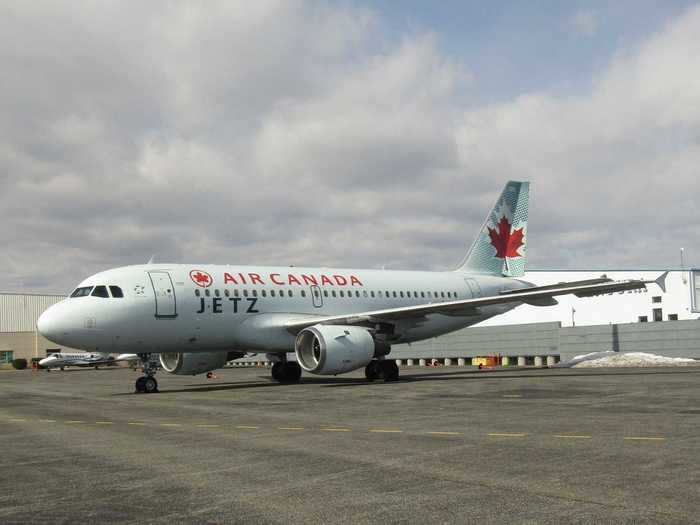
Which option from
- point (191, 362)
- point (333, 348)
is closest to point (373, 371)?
point (333, 348)

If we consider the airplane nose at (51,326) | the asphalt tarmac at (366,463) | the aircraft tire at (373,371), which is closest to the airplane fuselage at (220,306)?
the airplane nose at (51,326)

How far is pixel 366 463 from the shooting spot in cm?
932

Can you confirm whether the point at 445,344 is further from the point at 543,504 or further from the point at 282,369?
the point at 543,504

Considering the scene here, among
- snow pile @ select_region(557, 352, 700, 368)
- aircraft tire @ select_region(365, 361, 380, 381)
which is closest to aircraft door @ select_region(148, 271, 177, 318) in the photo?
aircraft tire @ select_region(365, 361, 380, 381)

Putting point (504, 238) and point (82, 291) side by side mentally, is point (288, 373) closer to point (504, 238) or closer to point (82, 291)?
point (82, 291)

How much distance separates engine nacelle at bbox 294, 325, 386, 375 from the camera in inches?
1040

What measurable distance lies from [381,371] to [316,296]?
4.23 metres

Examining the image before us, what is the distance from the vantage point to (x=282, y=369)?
31938 mm

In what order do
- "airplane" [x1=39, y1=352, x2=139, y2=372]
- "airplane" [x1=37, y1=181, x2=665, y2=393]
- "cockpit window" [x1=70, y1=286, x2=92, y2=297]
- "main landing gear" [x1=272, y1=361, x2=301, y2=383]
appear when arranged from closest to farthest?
"airplane" [x1=37, y1=181, x2=665, y2=393] → "cockpit window" [x1=70, y1=286, x2=92, y2=297] → "main landing gear" [x1=272, y1=361, x2=301, y2=383] → "airplane" [x1=39, y1=352, x2=139, y2=372]

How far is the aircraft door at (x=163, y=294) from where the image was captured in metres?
26.2

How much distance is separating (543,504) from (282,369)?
1010 inches

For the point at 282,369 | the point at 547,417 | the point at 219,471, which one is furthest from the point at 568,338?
the point at 219,471

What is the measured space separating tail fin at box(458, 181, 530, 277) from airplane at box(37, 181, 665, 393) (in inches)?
163

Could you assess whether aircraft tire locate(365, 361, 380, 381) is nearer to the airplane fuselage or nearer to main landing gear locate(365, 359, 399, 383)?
main landing gear locate(365, 359, 399, 383)
